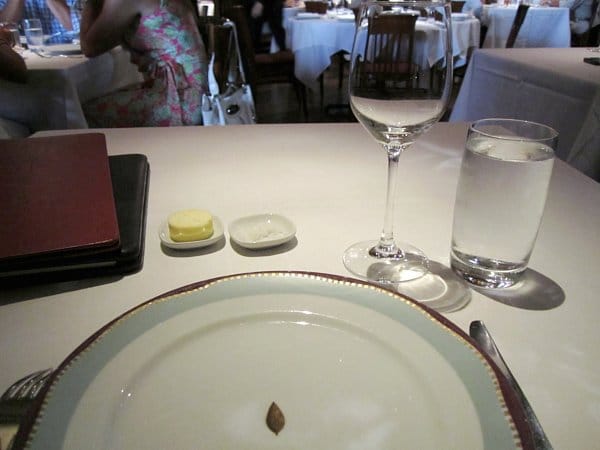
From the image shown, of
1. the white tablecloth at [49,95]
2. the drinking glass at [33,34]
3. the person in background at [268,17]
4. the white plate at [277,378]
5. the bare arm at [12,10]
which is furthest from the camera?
the person in background at [268,17]

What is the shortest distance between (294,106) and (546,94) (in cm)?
252

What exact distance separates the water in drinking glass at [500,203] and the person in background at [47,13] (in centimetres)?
288

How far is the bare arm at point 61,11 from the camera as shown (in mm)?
2885

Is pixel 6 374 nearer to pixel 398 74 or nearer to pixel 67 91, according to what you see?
pixel 398 74

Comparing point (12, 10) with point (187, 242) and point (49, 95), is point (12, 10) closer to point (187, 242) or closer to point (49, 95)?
point (49, 95)

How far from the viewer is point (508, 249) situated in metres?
0.40

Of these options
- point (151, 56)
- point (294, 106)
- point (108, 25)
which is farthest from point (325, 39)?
point (108, 25)

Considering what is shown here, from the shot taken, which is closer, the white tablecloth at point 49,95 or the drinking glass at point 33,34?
the white tablecloth at point 49,95

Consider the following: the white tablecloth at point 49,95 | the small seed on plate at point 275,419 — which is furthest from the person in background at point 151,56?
the small seed on plate at point 275,419

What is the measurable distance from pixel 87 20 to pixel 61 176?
57.1 inches

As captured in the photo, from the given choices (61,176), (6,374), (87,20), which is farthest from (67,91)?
(6,374)

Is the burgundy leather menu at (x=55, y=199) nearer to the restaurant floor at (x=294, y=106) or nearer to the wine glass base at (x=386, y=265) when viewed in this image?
the wine glass base at (x=386, y=265)

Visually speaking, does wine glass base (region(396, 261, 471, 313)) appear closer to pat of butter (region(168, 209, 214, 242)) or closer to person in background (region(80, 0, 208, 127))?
pat of butter (region(168, 209, 214, 242))

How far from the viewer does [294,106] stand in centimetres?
383
